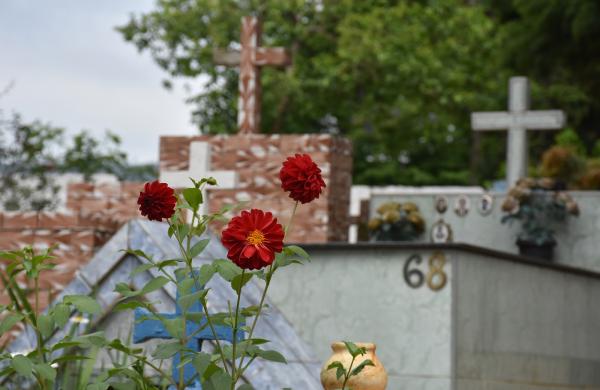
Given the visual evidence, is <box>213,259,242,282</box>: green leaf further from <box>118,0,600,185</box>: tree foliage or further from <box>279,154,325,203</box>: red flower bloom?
<box>118,0,600,185</box>: tree foliage

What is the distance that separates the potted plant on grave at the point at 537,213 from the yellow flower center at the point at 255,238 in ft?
25.2

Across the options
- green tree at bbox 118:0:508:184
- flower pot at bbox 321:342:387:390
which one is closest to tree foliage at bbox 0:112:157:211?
green tree at bbox 118:0:508:184

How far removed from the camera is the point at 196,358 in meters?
3.70

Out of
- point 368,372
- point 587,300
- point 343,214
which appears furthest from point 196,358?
point 343,214

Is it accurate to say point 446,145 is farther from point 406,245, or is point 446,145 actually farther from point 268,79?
point 406,245

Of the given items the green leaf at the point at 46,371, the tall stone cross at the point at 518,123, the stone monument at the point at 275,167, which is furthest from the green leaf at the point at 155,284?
the tall stone cross at the point at 518,123

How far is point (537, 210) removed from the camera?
11.0 meters

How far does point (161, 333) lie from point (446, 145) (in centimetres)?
2839

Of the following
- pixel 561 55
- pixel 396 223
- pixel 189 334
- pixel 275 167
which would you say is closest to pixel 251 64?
pixel 275 167

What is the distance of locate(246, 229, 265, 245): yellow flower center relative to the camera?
11.2ft

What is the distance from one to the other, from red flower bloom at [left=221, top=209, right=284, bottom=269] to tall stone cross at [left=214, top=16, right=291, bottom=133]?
27.4 ft

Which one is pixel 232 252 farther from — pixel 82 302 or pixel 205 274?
pixel 82 302

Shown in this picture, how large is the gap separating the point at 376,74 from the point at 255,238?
2630cm

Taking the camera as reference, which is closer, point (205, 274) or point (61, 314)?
point (205, 274)
